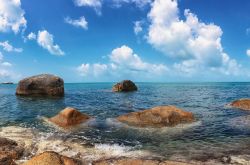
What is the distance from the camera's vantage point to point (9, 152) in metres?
12.1

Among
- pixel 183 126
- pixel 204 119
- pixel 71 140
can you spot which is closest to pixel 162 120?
pixel 183 126

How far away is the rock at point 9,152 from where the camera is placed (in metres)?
11.5

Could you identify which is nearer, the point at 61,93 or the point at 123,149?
the point at 123,149

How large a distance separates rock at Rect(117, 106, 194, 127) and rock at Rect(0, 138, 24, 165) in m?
9.79

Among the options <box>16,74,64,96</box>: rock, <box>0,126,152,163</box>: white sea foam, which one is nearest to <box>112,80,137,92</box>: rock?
<box>16,74,64,96</box>: rock

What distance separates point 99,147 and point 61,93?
36.3 meters

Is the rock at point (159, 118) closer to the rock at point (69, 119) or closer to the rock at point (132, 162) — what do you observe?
the rock at point (69, 119)

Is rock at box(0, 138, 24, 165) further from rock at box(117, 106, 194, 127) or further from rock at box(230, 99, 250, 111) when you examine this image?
rock at box(230, 99, 250, 111)

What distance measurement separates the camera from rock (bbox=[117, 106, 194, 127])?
20895mm

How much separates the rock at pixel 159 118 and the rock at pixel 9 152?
979cm

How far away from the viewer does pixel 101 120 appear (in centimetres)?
2322

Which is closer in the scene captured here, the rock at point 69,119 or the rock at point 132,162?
the rock at point 132,162

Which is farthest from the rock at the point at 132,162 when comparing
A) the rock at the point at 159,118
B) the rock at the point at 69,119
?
the rock at the point at 69,119

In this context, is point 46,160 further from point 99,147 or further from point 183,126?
point 183,126
